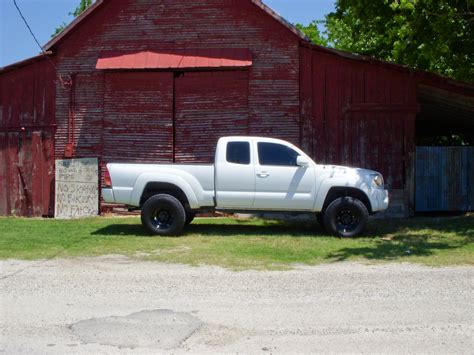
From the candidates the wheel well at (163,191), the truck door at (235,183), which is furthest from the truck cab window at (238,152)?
the wheel well at (163,191)

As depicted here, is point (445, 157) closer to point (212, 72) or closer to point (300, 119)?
point (300, 119)

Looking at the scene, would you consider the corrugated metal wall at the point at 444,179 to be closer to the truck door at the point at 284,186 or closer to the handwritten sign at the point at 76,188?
the truck door at the point at 284,186

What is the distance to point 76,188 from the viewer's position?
15367mm

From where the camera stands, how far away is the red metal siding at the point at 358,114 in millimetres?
14562

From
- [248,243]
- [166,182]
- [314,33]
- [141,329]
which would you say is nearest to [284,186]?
[248,243]

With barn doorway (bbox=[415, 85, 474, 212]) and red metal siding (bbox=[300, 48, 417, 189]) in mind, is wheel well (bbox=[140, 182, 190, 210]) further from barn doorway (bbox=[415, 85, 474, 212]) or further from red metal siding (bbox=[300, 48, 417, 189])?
barn doorway (bbox=[415, 85, 474, 212])

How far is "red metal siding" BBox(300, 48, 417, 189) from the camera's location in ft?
47.8

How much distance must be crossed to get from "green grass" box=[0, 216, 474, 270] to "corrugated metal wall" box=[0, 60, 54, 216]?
173 cm

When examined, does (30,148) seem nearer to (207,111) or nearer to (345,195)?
(207,111)

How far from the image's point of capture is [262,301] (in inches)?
263

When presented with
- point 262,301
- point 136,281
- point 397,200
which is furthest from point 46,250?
point 397,200

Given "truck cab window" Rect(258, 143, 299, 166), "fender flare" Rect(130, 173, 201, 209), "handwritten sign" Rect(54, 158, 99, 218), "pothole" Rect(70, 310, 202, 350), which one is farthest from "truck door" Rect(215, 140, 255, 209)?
"handwritten sign" Rect(54, 158, 99, 218)

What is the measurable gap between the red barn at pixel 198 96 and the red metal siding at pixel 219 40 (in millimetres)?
27

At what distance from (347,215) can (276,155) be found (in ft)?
6.25
